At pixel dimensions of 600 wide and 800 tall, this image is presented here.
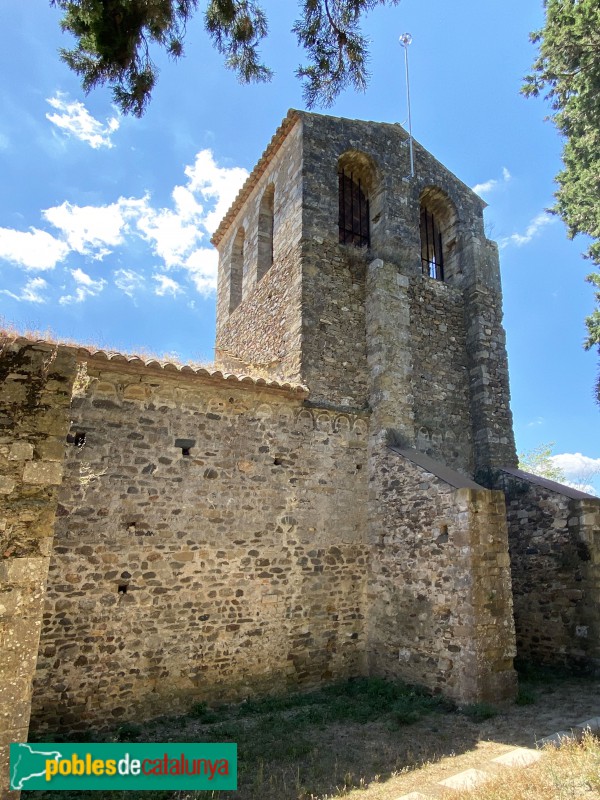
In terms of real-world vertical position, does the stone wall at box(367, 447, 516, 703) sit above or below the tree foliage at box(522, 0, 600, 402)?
below

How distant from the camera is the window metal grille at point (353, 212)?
11.0 m

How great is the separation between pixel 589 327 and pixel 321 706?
30.8 ft

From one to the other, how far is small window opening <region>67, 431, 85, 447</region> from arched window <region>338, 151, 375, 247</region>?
6.64 meters

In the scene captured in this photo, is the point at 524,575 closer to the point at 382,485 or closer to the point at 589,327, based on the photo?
the point at 382,485

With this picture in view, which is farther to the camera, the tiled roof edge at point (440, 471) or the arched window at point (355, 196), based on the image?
the arched window at point (355, 196)

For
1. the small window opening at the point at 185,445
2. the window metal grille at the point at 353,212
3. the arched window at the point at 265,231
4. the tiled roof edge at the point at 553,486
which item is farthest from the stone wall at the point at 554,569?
the arched window at the point at 265,231

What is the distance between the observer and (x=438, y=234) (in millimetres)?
12070

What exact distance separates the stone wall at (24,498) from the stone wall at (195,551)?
3.11 metres

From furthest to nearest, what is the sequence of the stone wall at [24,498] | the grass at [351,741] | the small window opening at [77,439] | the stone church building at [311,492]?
the small window opening at [77,439] < the stone church building at [311,492] < the grass at [351,741] < the stone wall at [24,498]

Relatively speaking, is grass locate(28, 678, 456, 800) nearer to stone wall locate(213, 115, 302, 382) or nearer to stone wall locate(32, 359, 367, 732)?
stone wall locate(32, 359, 367, 732)

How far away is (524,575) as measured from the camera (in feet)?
31.0

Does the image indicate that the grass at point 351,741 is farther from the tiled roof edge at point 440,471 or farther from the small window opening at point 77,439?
the small window opening at point 77,439
